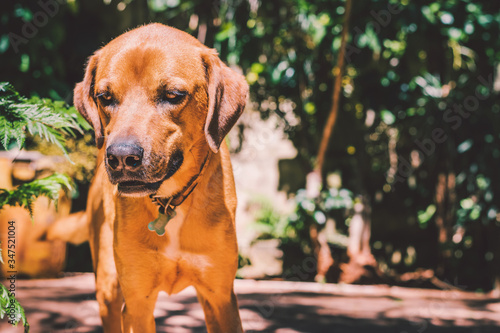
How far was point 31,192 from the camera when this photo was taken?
233 centimetres

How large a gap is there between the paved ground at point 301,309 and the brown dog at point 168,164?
2296 mm

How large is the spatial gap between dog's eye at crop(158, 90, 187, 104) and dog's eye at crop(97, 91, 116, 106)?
21 centimetres

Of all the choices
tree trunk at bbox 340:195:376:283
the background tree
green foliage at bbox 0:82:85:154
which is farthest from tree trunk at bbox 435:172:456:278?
green foliage at bbox 0:82:85:154

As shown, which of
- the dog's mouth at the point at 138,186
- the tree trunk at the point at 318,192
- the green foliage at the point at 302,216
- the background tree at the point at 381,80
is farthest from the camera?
the green foliage at the point at 302,216

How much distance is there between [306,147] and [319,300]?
102 inches

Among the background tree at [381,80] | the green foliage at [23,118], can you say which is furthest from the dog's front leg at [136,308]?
the background tree at [381,80]

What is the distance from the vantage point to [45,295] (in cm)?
558

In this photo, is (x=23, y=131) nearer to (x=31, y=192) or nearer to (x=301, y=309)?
(x=31, y=192)

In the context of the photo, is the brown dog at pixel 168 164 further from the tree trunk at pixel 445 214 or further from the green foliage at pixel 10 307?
the tree trunk at pixel 445 214

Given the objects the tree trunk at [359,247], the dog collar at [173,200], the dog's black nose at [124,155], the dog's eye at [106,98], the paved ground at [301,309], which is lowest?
the paved ground at [301,309]

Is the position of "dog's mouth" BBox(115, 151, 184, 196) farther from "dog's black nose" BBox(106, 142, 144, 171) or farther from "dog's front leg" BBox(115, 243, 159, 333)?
"dog's front leg" BBox(115, 243, 159, 333)

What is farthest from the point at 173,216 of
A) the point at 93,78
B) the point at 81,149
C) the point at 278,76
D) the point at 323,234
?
the point at 323,234

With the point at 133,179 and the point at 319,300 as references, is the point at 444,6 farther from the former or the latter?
the point at 133,179

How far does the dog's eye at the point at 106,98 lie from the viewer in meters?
2.13
